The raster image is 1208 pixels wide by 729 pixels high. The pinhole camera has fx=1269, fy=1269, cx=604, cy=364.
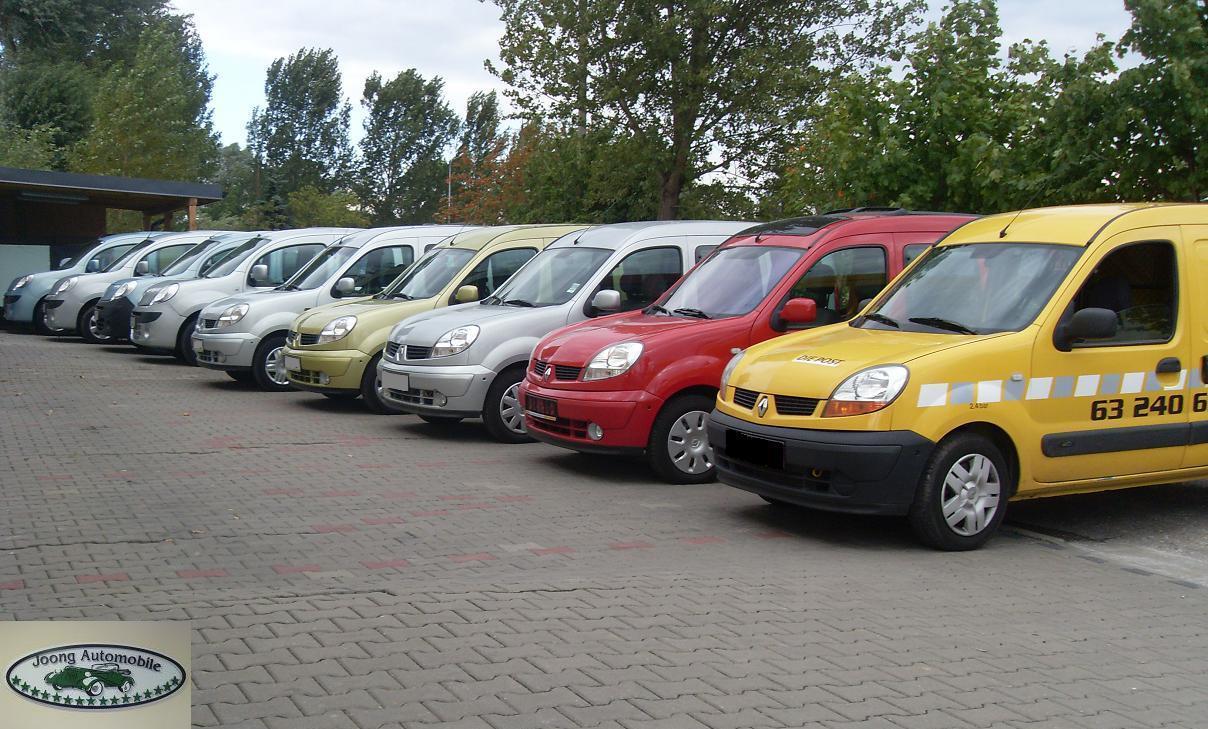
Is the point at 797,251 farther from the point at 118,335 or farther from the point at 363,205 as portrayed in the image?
the point at 363,205

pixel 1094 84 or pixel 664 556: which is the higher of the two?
pixel 1094 84

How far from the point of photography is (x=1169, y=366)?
26.5 feet

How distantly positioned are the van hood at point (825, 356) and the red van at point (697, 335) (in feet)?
3.49

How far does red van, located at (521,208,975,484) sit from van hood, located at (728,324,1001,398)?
1064 millimetres

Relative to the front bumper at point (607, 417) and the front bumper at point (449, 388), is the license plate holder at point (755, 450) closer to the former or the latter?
the front bumper at point (607, 417)

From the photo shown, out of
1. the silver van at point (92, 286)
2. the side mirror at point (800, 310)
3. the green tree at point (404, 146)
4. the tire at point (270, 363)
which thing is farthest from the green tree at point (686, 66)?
the green tree at point (404, 146)

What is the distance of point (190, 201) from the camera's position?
3344 cm

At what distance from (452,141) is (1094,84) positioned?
274ft

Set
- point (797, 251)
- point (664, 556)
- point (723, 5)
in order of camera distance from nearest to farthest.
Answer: point (664, 556), point (797, 251), point (723, 5)

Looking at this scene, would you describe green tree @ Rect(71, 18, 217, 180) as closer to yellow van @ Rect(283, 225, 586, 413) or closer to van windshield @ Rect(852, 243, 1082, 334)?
yellow van @ Rect(283, 225, 586, 413)

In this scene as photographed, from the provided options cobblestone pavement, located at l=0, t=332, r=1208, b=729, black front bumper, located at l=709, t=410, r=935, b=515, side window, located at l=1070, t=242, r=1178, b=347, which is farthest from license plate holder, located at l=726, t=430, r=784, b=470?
side window, located at l=1070, t=242, r=1178, b=347

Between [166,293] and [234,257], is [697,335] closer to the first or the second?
[166,293]

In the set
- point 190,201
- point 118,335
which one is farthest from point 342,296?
point 190,201

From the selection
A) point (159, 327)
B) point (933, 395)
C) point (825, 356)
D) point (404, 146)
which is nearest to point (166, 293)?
point (159, 327)
